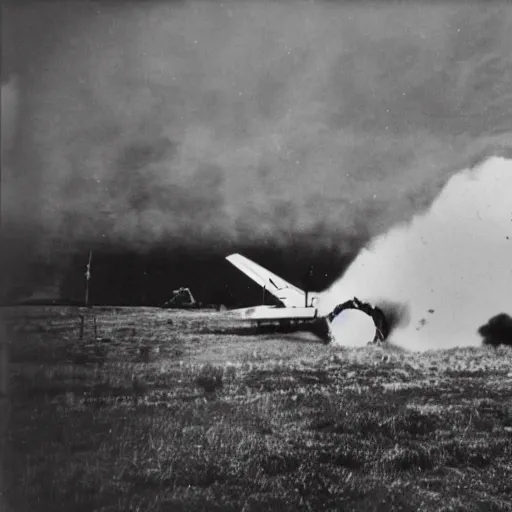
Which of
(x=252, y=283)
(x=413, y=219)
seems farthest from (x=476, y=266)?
(x=252, y=283)

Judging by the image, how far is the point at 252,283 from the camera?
3.06 metres

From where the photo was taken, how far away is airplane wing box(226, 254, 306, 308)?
305cm

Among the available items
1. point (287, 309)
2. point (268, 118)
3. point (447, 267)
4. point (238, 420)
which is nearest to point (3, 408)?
point (238, 420)

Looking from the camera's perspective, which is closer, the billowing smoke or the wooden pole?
the wooden pole

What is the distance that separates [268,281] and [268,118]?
89 cm

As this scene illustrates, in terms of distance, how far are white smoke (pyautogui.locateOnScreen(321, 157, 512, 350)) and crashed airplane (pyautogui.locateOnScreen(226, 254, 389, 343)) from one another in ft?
0.18

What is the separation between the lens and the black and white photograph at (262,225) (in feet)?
9.44

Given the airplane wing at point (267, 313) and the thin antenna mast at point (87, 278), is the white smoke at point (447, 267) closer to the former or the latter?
the airplane wing at point (267, 313)

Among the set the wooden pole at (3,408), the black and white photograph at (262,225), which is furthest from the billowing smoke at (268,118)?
the wooden pole at (3,408)

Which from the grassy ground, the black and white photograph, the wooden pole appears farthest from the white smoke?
the wooden pole

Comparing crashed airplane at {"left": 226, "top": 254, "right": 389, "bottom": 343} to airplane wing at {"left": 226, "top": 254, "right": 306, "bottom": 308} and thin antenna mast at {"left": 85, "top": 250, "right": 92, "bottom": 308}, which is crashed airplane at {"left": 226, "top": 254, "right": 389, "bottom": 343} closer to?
airplane wing at {"left": 226, "top": 254, "right": 306, "bottom": 308}

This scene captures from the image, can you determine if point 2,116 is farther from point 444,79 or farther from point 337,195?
point 444,79

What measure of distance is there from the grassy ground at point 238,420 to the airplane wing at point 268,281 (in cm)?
25

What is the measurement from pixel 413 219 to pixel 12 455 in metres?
2.40
